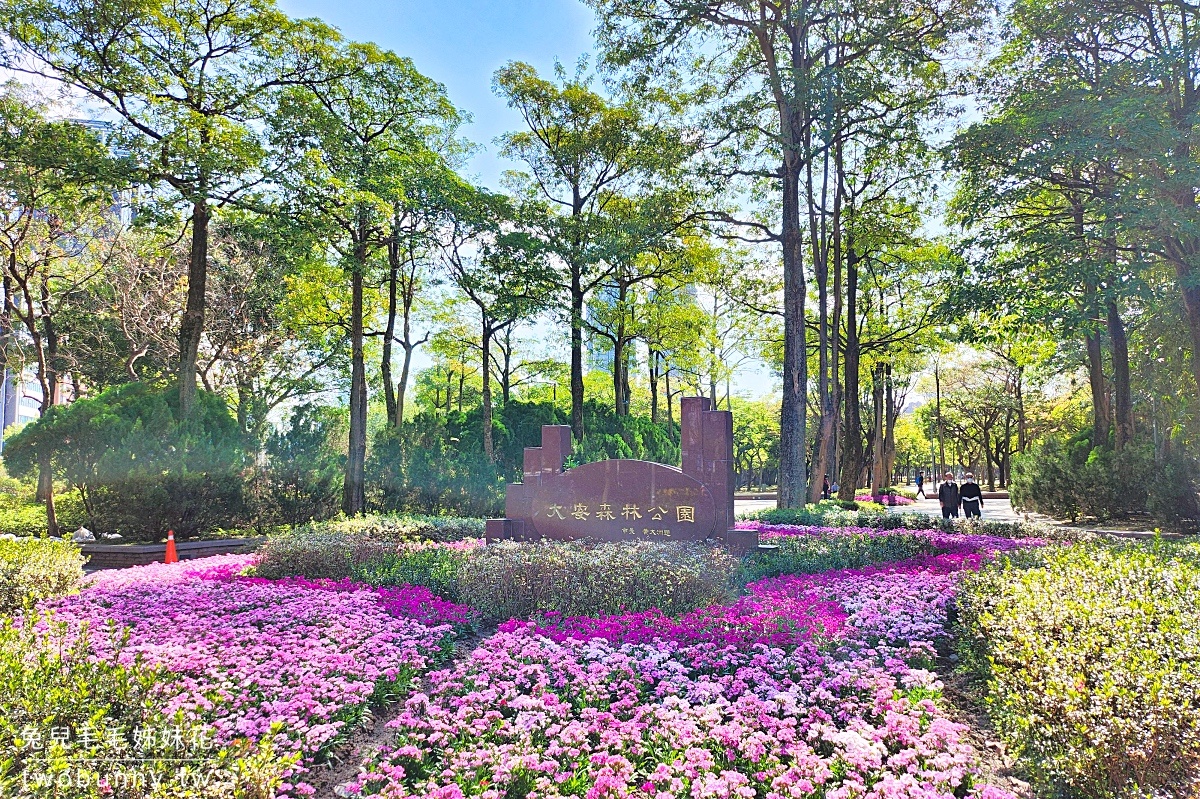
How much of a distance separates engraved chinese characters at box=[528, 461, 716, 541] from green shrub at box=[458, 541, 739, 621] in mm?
2250

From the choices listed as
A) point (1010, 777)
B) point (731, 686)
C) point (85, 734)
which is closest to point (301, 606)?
point (85, 734)

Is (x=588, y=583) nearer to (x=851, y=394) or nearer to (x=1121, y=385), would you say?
(x=1121, y=385)

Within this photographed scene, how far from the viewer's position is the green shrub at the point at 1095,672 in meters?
2.71

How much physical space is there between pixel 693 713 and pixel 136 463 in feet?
38.8

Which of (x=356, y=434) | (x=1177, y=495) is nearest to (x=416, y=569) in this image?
(x=356, y=434)

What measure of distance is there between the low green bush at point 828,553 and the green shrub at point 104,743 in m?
5.52

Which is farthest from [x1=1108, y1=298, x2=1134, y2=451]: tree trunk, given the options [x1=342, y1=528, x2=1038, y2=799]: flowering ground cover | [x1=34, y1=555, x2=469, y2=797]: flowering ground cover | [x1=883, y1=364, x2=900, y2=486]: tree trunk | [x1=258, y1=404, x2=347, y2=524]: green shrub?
[x1=258, y1=404, x2=347, y2=524]: green shrub

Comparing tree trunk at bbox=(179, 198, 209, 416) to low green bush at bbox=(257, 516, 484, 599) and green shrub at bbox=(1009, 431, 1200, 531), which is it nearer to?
low green bush at bbox=(257, 516, 484, 599)

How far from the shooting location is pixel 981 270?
13.3m

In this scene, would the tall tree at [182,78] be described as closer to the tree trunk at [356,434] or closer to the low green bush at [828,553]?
the tree trunk at [356,434]

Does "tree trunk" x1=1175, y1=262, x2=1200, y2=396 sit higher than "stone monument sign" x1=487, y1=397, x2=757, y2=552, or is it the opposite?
"tree trunk" x1=1175, y1=262, x2=1200, y2=396

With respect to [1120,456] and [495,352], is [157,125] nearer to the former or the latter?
[495,352]

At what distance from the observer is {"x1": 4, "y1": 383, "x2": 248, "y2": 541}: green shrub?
38.5 ft

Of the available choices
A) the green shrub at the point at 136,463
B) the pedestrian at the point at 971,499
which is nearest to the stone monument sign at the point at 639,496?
the green shrub at the point at 136,463
